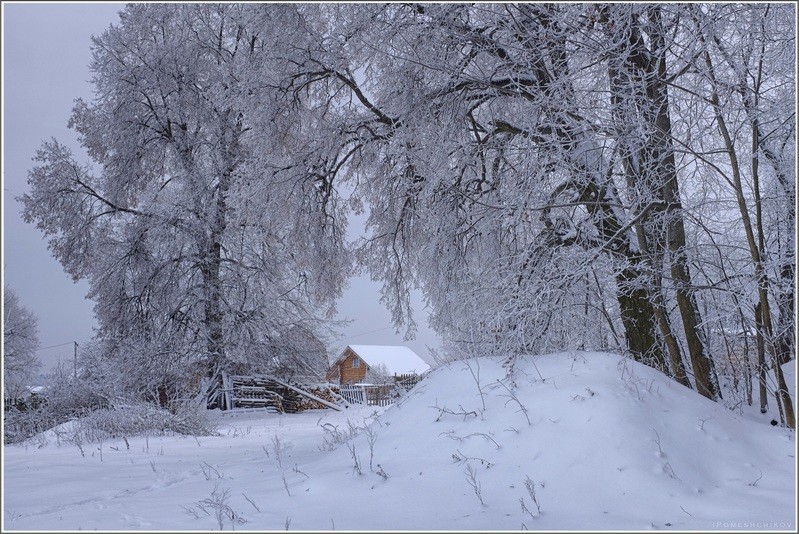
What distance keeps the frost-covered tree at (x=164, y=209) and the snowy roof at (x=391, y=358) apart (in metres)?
23.1

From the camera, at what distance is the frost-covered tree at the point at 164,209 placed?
53.9 ft

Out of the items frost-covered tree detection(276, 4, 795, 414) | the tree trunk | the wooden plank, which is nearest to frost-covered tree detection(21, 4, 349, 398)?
the wooden plank

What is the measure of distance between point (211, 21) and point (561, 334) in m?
16.0

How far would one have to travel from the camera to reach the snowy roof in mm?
40906

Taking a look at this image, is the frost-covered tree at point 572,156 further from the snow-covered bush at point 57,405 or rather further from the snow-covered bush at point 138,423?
the snow-covered bush at point 57,405

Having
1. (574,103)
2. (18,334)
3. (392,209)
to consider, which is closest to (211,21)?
(392,209)

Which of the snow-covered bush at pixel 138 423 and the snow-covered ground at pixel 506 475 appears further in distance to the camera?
the snow-covered bush at pixel 138 423

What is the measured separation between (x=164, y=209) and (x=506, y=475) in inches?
570

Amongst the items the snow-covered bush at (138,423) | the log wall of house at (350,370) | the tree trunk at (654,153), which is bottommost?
the log wall of house at (350,370)

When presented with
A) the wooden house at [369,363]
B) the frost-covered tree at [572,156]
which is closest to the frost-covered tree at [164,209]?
the frost-covered tree at [572,156]

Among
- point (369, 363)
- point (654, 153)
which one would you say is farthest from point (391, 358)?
point (654, 153)

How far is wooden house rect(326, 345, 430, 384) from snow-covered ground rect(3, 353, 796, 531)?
34.1 metres

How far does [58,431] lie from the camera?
9.13m

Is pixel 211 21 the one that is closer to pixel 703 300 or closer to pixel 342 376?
pixel 703 300
